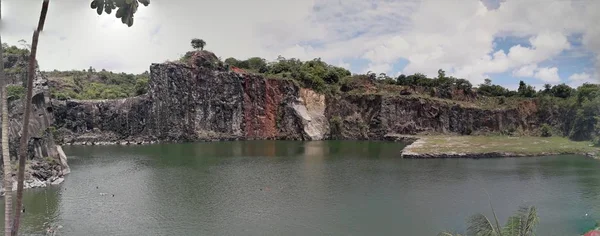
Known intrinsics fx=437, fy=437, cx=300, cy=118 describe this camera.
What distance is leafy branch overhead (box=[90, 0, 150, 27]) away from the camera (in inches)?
373

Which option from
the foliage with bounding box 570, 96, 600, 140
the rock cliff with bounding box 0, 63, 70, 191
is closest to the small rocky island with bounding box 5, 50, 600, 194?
the foliage with bounding box 570, 96, 600, 140

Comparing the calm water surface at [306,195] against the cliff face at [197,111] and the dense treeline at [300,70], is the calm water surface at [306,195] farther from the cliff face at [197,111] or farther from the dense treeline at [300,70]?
the dense treeline at [300,70]

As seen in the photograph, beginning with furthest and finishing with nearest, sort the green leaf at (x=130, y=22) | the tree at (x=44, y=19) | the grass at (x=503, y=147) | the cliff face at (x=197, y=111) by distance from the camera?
the cliff face at (x=197, y=111), the grass at (x=503, y=147), the green leaf at (x=130, y=22), the tree at (x=44, y=19)

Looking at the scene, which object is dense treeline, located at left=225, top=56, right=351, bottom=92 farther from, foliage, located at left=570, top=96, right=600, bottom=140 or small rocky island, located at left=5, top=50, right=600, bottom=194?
foliage, located at left=570, top=96, right=600, bottom=140

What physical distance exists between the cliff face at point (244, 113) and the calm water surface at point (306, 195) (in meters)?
29.7

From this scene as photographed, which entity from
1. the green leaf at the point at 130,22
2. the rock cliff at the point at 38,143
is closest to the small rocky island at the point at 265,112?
the rock cliff at the point at 38,143

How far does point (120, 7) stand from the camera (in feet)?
31.3

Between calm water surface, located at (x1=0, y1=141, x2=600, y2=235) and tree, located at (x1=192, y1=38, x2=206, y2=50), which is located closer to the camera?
calm water surface, located at (x1=0, y1=141, x2=600, y2=235)

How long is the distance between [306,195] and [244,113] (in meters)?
60.9

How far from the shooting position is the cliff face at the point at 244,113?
92.0 metres

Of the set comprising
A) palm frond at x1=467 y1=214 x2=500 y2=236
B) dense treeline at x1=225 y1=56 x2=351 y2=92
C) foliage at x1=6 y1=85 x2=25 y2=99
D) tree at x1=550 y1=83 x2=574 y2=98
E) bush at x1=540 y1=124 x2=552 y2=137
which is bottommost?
palm frond at x1=467 y1=214 x2=500 y2=236

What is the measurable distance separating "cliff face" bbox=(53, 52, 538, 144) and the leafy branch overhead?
85.0 m

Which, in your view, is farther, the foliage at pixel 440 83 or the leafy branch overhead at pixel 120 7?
the foliage at pixel 440 83

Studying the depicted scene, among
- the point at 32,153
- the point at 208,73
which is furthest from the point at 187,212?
the point at 208,73
